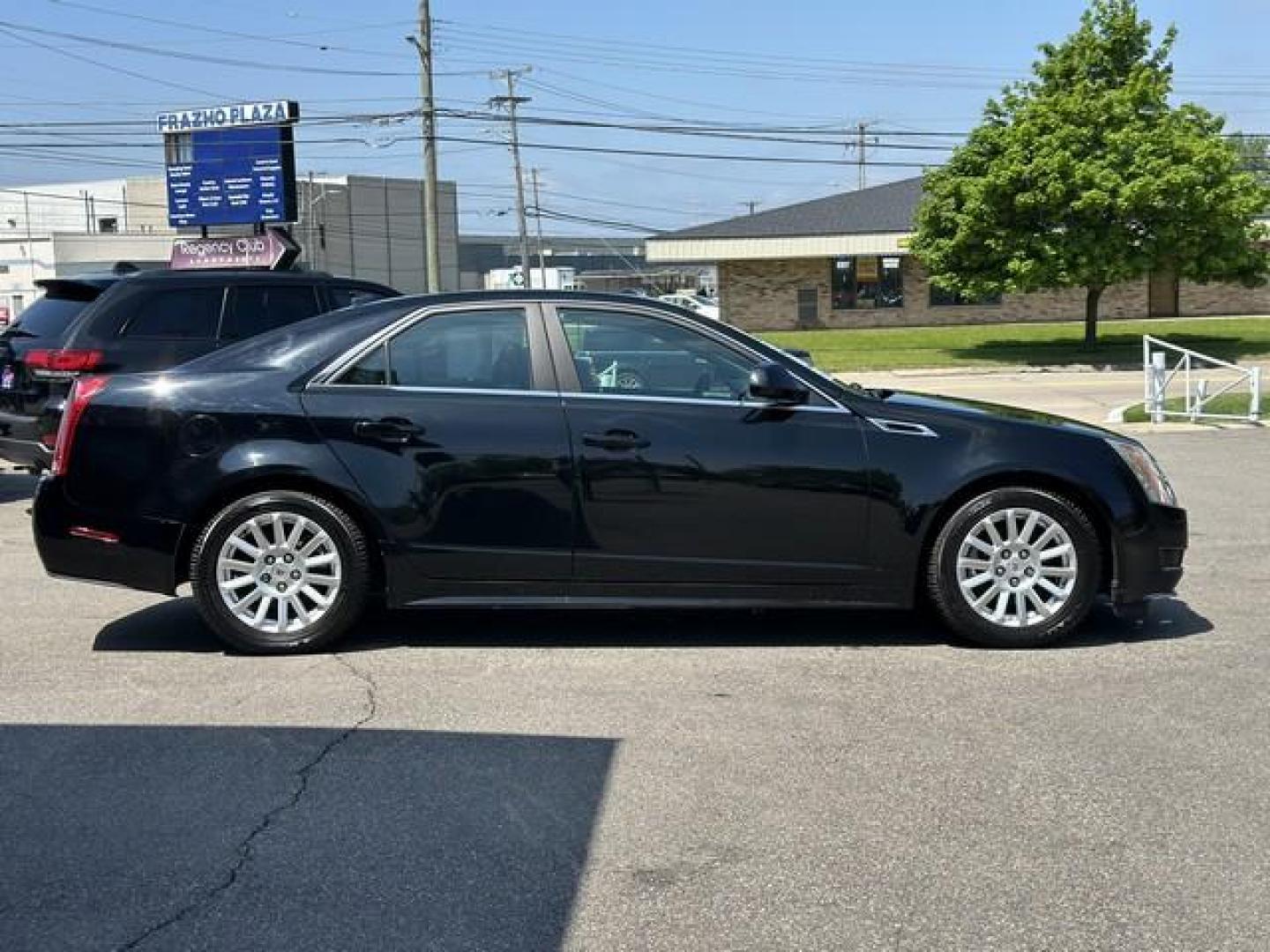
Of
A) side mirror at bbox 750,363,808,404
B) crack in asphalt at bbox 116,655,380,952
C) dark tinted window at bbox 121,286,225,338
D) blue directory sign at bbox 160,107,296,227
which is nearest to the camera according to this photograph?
crack in asphalt at bbox 116,655,380,952

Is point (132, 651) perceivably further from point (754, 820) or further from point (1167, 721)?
point (1167, 721)

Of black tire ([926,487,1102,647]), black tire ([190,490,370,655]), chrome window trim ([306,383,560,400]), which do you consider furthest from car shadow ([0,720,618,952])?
black tire ([926,487,1102,647])

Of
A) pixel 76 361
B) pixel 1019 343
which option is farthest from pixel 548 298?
pixel 1019 343

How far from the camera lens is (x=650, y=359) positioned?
20.1 ft

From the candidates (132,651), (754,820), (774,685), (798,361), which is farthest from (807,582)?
(132,651)

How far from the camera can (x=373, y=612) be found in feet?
23.2

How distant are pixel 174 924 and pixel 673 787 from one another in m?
Result: 1.65

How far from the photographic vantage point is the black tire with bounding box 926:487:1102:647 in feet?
19.8

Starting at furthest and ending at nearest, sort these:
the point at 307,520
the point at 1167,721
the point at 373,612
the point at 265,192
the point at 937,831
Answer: the point at 265,192
the point at 373,612
the point at 307,520
the point at 1167,721
the point at 937,831

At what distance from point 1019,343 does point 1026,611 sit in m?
30.9

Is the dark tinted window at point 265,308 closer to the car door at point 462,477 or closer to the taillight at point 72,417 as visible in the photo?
the taillight at point 72,417

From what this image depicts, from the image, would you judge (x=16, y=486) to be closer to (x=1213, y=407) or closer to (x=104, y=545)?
(x=104, y=545)

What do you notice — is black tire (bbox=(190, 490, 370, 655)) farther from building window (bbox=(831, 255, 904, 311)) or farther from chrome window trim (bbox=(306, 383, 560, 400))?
building window (bbox=(831, 255, 904, 311))

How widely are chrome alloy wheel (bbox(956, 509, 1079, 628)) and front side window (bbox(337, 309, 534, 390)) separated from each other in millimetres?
2171
